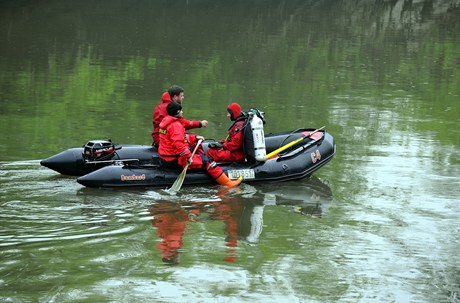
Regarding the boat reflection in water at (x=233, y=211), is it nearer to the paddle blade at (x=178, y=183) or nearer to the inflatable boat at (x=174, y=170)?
the inflatable boat at (x=174, y=170)

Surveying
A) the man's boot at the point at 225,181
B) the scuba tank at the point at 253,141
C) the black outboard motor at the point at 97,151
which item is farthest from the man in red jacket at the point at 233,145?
the black outboard motor at the point at 97,151

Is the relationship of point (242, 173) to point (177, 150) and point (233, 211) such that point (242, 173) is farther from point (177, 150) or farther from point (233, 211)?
point (233, 211)

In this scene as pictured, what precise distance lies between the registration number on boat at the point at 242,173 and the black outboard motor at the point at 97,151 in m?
1.58

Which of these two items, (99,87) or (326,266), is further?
(99,87)

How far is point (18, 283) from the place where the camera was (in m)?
7.59

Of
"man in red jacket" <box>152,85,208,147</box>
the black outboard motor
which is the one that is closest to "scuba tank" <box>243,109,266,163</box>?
"man in red jacket" <box>152,85,208,147</box>

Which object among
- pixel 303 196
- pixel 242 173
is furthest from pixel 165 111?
pixel 303 196

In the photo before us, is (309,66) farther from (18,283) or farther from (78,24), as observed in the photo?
(18,283)

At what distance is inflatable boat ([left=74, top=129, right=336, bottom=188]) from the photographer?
1064 centimetres

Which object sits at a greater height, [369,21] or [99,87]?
[369,21]

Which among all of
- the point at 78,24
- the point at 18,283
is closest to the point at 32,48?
the point at 78,24

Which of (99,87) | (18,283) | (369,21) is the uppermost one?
(369,21)

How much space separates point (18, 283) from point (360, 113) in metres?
10.5

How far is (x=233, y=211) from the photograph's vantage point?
397 inches
